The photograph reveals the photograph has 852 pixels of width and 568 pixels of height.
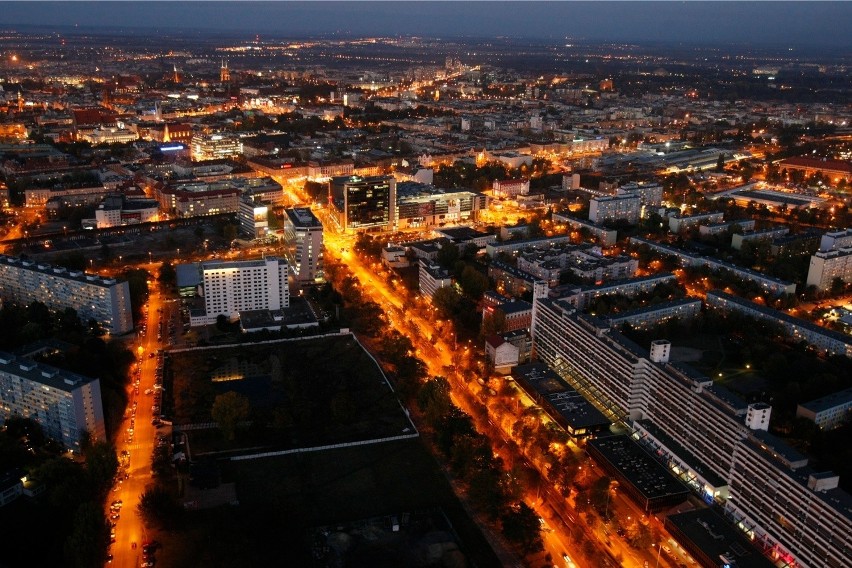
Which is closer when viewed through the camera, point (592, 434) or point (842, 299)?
point (592, 434)

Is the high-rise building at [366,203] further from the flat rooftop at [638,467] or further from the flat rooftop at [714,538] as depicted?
the flat rooftop at [714,538]

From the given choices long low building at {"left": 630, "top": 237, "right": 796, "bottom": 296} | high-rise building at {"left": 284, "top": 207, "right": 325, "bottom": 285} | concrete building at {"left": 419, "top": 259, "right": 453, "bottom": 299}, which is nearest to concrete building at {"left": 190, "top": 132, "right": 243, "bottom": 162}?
high-rise building at {"left": 284, "top": 207, "right": 325, "bottom": 285}

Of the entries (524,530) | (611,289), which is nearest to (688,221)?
(611,289)

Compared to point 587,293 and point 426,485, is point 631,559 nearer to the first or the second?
point 426,485

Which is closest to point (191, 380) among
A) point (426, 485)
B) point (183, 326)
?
point (183, 326)

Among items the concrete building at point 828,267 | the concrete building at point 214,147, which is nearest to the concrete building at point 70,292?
the concrete building at point 828,267

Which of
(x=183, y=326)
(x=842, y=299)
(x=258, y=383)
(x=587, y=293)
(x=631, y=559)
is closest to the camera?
(x=631, y=559)

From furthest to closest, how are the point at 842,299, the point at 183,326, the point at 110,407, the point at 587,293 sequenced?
the point at 842,299
the point at 587,293
the point at 183,326
the point at 110,407
